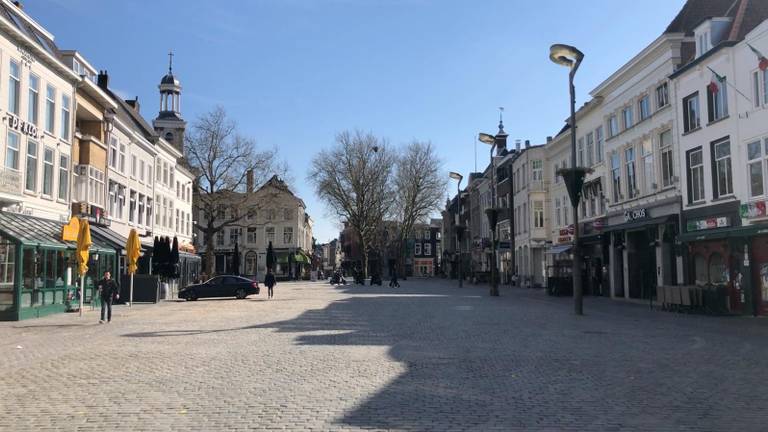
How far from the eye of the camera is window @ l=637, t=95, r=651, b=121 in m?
29.7

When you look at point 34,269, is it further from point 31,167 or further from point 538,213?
point 538,213

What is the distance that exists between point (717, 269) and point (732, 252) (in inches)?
56.5

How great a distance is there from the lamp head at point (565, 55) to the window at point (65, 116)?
20291mm

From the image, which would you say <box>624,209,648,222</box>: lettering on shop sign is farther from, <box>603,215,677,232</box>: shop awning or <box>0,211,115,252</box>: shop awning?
<box>0,211,115,252</box>: shop awning

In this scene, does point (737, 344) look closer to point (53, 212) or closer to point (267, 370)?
point (267, 370)

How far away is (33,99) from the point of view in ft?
83.1

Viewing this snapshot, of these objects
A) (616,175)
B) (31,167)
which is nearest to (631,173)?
(616,175)

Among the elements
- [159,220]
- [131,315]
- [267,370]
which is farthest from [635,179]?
[159,220]

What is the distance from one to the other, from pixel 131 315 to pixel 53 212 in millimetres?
6997

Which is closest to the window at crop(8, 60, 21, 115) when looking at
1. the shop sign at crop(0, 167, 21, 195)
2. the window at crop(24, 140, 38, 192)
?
the window at crop(24, 140, 38, 192)

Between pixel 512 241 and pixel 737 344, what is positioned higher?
pixel 512 241

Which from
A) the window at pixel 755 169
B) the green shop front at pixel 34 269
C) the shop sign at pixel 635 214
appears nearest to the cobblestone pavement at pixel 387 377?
the green shop front at pixel 34 269

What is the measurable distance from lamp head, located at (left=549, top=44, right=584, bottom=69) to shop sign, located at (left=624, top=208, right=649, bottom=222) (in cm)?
982

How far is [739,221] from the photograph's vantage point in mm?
22078
